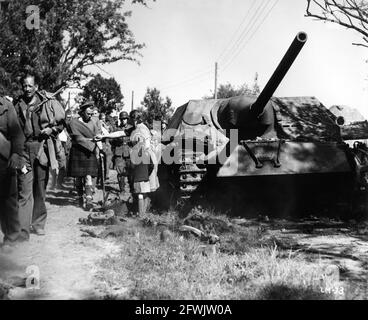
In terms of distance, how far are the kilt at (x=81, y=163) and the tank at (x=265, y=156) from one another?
1.27m

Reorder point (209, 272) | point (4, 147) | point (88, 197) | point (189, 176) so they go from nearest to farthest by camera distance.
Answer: point (209, 272), point (4, 147), point (189, 176), point (88, 197)

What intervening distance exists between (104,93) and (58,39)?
115 ft

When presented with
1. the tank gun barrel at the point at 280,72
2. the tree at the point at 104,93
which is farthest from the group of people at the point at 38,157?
the tree at the point at 104,93

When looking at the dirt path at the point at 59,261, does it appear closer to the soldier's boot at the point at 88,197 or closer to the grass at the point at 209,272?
the grass at the point at 209,272

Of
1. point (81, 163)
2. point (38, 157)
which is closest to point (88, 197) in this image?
point (81, 163)

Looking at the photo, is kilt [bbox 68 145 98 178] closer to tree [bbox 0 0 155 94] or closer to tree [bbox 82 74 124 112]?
tree [bbox 0 0 155 94]

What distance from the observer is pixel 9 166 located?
5.19 m

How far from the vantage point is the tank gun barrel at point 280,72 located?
6.96 metres

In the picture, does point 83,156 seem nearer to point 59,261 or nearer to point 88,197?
point 88,197

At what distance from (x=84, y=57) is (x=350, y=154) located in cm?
1858

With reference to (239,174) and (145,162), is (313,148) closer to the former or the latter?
(239,174)

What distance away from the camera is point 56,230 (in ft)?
21.6

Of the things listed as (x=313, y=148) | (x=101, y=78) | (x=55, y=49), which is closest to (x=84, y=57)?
(x=55, y=49)

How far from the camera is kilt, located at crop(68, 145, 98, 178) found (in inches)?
328
